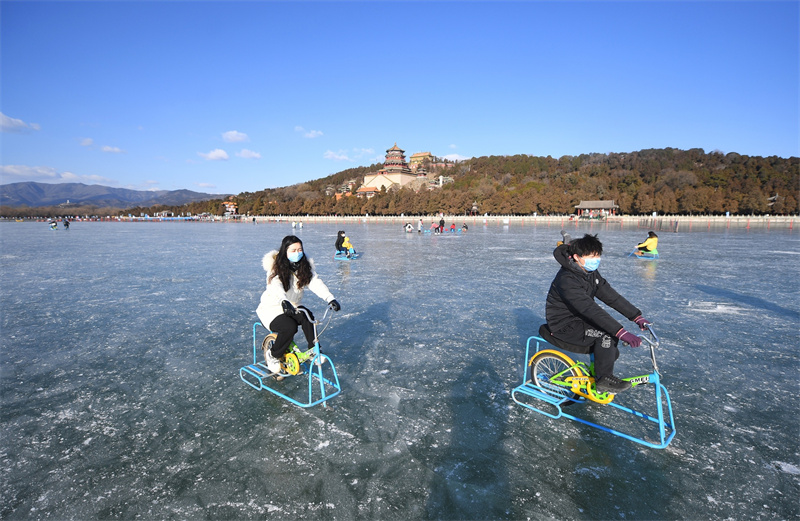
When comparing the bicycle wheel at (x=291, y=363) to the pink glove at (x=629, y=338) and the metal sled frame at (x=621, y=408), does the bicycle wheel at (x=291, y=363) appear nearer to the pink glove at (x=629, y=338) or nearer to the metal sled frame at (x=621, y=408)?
the metal sled frame at (x=621, y=408)

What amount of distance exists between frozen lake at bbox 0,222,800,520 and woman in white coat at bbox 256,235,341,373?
25.7 inches

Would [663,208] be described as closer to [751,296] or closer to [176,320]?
[751,296]

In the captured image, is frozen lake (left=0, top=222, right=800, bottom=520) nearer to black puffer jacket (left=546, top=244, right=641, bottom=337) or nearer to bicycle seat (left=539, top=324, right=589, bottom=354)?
bicycle seat (left=539, top=324, right=589, bottom=354)

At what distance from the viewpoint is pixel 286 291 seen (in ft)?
12.6

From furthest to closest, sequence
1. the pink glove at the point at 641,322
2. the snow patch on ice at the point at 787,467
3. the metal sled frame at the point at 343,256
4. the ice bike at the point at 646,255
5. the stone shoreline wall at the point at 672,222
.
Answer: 1. the stone shoreline wall at the point at 672,222
2. the metal sled frame at the point at 343,256
3. the ice bike at the point at 646,255
4. the pink glove at the point at 641,322
5. the snow patch on ice at the point at 787,467

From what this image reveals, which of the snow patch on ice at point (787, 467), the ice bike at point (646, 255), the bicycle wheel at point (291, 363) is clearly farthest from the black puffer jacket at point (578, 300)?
the ice bike at point (646, 255)

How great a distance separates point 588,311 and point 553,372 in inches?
32.6

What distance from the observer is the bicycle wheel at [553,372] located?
11.5 feet

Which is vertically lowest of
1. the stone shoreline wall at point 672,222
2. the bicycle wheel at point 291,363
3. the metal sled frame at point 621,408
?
the metal sled frame at point 621,408

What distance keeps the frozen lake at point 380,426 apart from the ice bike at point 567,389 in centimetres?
9

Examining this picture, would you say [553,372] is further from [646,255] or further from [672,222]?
[672,222]

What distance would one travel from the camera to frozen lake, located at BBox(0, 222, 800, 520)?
252 centimetres

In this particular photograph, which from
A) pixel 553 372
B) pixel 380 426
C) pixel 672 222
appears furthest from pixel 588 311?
pixel 672 222

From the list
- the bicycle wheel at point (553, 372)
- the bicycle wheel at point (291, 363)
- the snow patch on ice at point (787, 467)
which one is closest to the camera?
the snow patch on ice at point (787, 467)
